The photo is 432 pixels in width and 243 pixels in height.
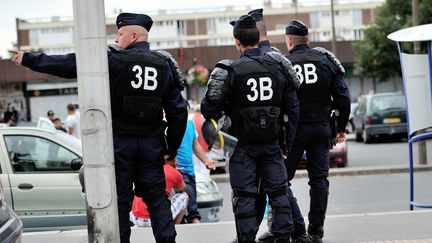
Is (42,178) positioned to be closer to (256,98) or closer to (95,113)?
(256,98)

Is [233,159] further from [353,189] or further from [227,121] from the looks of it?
[353,189]

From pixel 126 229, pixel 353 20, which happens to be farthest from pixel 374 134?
pixel 353 20

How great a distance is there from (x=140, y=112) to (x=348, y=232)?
266cm

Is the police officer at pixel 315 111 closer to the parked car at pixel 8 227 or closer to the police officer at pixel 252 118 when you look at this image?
the police officer at pixel 252 118

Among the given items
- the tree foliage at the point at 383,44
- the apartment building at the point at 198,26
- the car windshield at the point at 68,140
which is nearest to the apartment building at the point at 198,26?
the apartment building at the point at 198,26

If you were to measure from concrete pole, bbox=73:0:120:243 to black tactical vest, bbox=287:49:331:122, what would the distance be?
6.97ft

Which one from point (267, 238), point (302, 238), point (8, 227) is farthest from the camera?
point (302, 238)

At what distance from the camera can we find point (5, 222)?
176 inches

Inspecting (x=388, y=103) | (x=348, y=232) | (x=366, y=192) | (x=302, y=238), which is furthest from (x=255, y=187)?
(x=388, y=103)

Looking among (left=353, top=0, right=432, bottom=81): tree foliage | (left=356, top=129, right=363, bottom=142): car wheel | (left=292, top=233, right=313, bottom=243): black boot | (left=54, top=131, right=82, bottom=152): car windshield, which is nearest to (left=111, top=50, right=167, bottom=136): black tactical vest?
(left=292, top=233, right=313, bottom=243): black boot

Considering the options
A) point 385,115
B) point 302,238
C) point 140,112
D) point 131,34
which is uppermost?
point 131,34

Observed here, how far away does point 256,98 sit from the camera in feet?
18.7

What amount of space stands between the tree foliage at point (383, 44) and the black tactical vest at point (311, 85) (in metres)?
25.0

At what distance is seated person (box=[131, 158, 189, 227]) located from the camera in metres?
7.75
